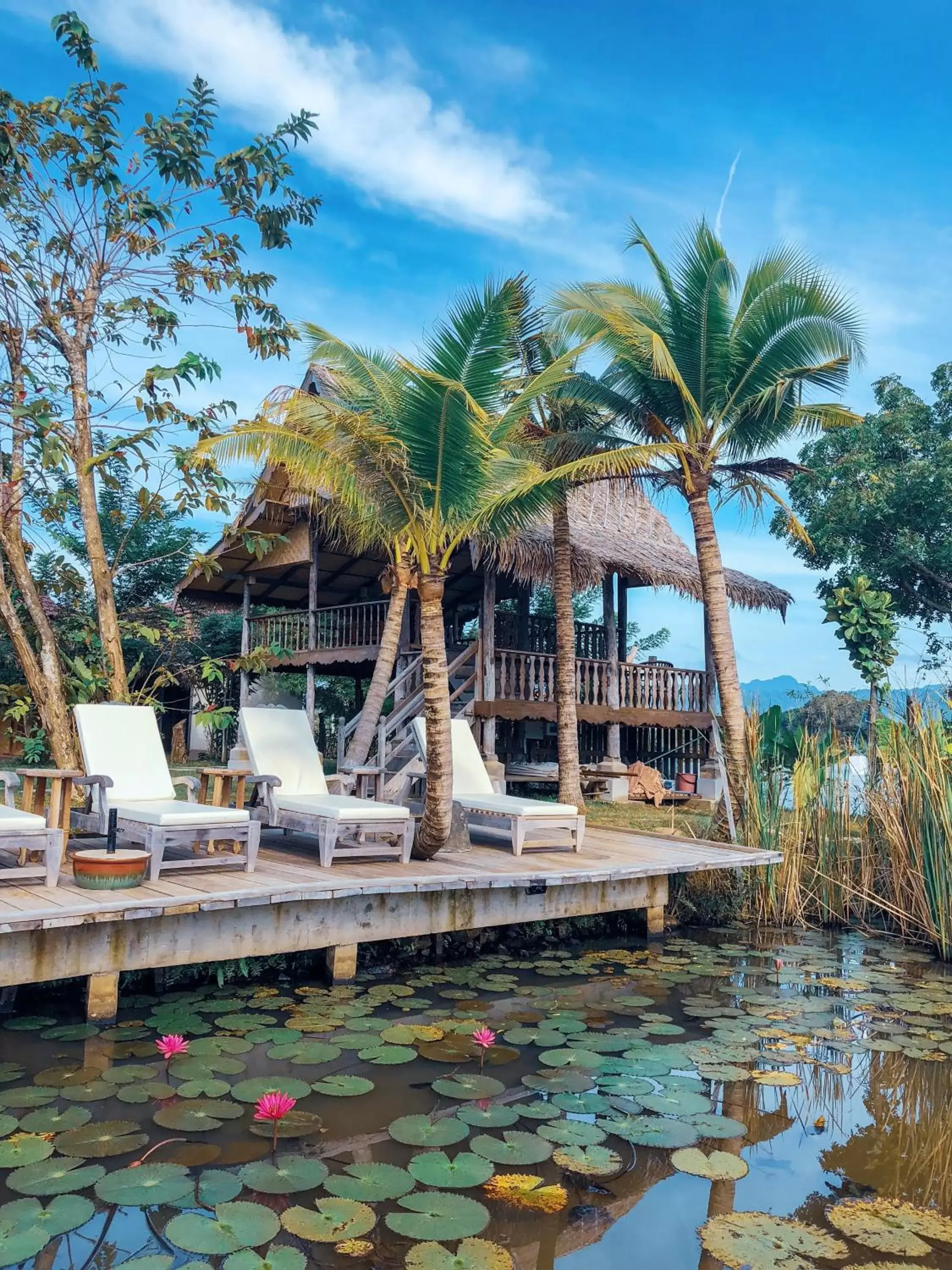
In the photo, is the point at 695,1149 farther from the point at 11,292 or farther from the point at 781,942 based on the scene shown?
the point at 11,292

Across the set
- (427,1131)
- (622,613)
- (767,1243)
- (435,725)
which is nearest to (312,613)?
(622,613)

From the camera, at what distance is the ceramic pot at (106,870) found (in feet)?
14.6

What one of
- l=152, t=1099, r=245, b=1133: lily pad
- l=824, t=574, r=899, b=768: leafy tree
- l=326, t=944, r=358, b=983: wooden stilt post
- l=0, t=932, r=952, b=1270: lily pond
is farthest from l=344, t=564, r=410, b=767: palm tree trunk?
l=824, t=574, r=899, b=768: leafy tree

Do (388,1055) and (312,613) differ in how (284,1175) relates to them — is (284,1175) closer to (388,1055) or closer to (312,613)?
(388,1055)

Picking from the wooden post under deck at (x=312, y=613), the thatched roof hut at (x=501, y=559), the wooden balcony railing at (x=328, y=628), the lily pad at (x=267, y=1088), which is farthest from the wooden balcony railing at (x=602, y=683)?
the lily pad at (x=267, y=1088)

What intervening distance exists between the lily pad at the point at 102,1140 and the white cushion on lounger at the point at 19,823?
155 cm

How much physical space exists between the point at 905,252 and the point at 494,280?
33.0 ft

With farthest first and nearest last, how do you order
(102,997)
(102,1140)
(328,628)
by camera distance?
(328,628) < (102,997) < (102,1140)

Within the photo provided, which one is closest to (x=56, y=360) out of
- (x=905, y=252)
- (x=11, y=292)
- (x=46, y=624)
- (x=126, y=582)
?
(x=11, y=292)

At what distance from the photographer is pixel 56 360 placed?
27.7 feet

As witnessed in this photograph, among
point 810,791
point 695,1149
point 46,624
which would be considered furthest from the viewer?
point 46,624

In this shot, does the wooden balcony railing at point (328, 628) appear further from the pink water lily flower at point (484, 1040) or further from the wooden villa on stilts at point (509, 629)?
the pink water lily flower at point (484, 1040)

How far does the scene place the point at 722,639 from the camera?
28.3ft

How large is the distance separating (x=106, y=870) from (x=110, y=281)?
5982 mm
